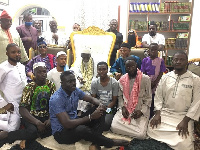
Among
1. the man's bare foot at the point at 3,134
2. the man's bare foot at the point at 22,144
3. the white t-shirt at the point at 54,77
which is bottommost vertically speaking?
the man's bare foot at the point at 22,144

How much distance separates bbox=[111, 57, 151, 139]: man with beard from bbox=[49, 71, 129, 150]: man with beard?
36cm

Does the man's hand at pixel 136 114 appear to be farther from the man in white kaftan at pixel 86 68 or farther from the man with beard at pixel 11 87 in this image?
the man with beard at pixel 11 87

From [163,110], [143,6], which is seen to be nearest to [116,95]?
[163,110]

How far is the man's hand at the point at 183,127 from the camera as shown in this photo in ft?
7.53

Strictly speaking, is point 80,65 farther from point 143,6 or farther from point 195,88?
point 143,6

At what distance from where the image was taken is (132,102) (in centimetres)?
275

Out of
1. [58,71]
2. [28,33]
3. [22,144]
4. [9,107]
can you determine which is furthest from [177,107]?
[28,33]

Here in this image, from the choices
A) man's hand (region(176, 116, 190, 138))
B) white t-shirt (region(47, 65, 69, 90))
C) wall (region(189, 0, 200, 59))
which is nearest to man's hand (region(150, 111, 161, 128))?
man's hand (region(176, 116, 190, 138))

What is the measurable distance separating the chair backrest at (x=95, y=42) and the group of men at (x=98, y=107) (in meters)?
1.30

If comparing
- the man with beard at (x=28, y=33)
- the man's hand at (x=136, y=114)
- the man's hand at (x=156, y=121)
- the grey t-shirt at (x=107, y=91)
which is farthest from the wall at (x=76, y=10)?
the man's hand at (x=156, y=121)

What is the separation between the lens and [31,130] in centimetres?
234

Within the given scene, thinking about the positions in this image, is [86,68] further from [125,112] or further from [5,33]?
[5,33]

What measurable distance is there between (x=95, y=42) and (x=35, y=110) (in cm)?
214

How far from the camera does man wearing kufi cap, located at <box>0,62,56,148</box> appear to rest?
2354 mm
